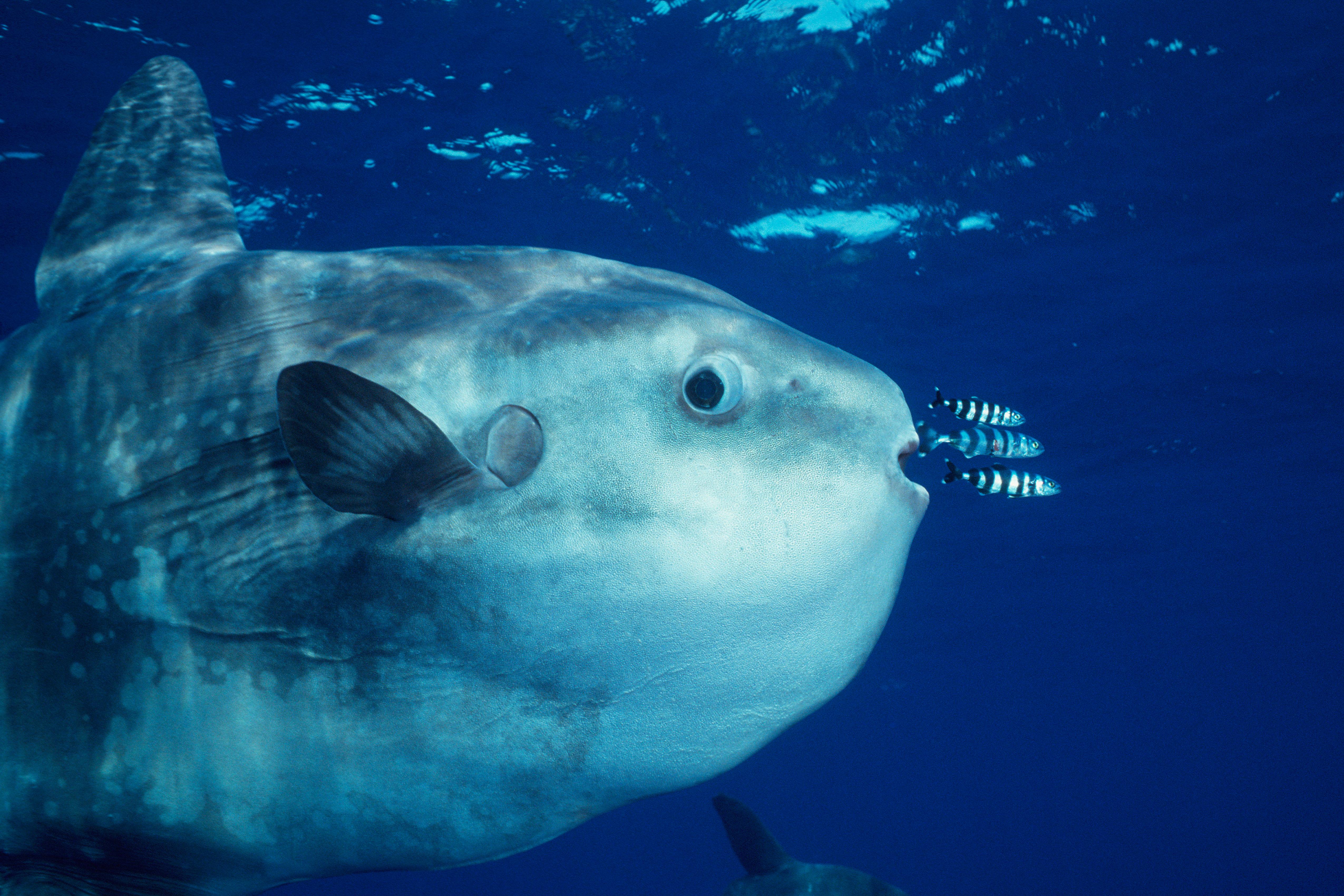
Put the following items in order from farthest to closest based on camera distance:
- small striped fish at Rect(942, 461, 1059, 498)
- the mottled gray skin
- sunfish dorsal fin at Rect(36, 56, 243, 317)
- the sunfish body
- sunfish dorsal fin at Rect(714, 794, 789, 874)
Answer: sunfish dorsal fin at Rect(714, 794, 789, 874) < the sunfish body < small striped fish at Rect(942, 461, 1059, 498) < sunfish dorsal fin at Rect(36, 56, 243, 317) < the mottled gray skin

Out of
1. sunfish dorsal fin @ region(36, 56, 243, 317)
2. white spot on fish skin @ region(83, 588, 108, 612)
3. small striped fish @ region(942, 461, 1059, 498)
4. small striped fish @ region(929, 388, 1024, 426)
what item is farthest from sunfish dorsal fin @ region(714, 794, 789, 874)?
sunfish dorsal fin @ region(36, 56, 243, 317)

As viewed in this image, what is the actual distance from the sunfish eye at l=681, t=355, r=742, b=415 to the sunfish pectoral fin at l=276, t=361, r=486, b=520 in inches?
19.6

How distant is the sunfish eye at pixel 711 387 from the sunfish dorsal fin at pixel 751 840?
5.70 m

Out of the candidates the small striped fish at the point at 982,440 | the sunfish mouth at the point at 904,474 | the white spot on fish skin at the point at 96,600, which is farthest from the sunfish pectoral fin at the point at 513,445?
the small striped fish at the point at 982,440

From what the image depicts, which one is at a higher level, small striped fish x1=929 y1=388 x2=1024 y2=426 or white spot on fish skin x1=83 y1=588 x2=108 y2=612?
small striped fish x1=929 y1=388 x2=1024 y2=426

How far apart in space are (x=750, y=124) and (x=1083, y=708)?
83.1 m

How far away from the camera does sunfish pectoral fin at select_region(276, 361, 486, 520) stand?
4.61 feet

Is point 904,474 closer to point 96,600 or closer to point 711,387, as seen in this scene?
point 711,387

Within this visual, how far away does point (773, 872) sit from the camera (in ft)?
20.8

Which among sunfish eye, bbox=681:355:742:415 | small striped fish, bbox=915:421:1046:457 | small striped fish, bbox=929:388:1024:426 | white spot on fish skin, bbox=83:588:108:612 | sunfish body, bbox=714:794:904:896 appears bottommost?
sunfish body, bbox=714:794:904:896

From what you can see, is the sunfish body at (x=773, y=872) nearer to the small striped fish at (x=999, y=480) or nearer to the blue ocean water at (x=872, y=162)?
the small striped fish at (x=999, y=480)

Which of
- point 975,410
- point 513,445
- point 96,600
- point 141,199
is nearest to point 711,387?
point 513,445

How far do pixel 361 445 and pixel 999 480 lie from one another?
13.4ft

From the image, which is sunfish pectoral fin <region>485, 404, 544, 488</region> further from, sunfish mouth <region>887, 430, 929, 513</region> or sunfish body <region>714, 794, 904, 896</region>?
sunfish body <region>714, 794, 904, 896</region>
